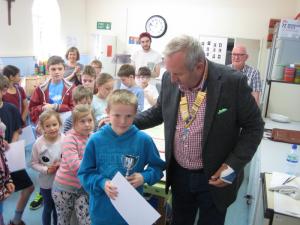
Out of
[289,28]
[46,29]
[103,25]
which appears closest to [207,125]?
[289,28]

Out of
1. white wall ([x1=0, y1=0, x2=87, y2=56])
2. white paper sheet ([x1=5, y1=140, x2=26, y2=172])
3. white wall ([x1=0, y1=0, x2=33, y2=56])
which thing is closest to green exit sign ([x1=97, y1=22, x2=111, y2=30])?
white wall ([x1=0, y1=0, x2=87, y2=56])

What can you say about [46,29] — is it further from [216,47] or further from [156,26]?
[216,47]

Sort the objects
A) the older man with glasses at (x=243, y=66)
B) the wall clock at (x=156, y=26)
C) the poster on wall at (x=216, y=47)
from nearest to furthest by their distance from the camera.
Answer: the older man with glasses at (x=243, y=66), the poster on wall at (x=216, y=47), the wall clock at (x=156, y=26)

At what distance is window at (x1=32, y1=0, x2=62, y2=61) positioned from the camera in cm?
592

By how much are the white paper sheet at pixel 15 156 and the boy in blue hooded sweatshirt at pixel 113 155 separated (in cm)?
88

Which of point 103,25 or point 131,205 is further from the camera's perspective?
point 103,25

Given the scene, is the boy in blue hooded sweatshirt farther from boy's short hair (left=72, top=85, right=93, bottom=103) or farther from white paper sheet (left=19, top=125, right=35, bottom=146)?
white paper sheet (left=19, top=125, right=35, bottom=146)

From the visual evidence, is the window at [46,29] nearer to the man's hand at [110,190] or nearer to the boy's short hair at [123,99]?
the boy's short hair at [123,99]

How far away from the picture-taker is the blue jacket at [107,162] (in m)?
1.44

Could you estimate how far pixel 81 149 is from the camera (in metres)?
1.88

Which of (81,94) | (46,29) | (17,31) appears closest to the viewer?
(81,94)

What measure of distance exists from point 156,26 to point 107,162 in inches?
221

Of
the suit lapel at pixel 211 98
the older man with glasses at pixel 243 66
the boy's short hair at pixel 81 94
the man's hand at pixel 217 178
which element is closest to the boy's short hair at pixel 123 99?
the suit lapel at pixel 211 98

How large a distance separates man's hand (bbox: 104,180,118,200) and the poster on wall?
17.4 feet
